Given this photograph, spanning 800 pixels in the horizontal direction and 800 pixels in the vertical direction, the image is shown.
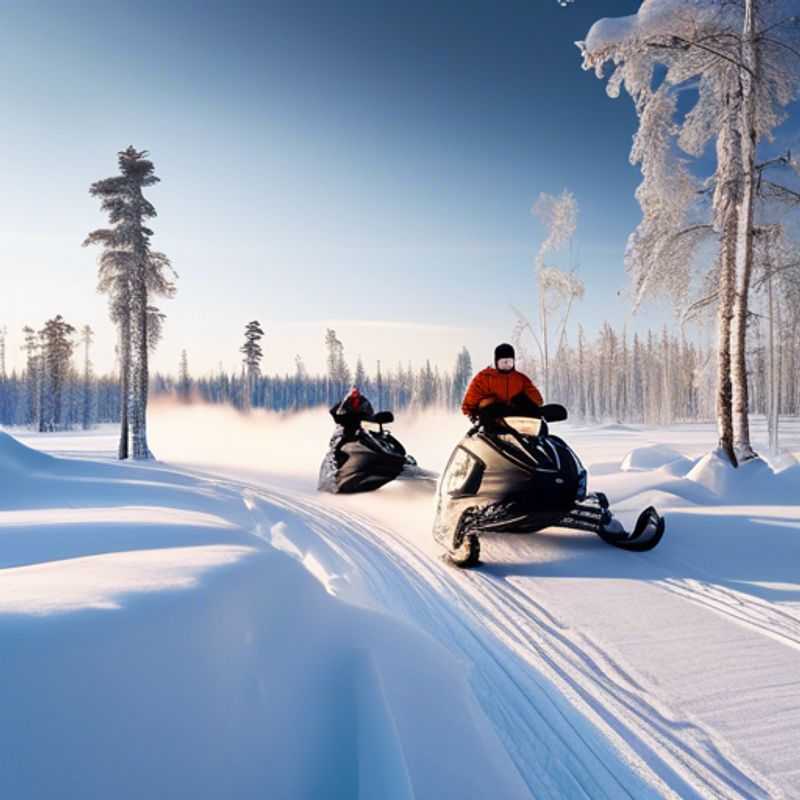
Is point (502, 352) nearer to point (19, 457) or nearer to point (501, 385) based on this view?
point (501, 385)

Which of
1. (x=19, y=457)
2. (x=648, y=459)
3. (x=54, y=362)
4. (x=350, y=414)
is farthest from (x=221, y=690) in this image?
(x=54, y=362)

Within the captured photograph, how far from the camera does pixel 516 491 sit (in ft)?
15.4

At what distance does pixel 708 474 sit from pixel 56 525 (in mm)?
8767

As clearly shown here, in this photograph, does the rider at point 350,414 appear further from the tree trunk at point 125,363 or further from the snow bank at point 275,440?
the tree trunk at point 125,363

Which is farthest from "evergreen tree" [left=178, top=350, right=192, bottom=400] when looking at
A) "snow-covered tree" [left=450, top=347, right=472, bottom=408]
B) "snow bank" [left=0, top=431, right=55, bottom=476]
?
"snow bank" [left=0, top=431, right=55, bottom=476]

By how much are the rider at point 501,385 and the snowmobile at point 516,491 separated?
53 cm

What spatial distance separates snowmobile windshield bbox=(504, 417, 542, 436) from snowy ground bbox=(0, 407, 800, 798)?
1.22 m

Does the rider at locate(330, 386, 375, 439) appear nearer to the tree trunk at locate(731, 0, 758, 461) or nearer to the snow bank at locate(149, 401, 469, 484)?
the snow bank at locate(149, 401, 469, 484)

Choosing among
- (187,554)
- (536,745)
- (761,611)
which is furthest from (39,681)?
(761,611)

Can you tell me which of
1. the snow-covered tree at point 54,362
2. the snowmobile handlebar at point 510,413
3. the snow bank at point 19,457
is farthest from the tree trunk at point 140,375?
the snow-covered tree at point 54,362

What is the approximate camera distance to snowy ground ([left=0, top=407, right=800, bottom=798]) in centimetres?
127

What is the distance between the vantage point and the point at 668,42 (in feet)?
30.0

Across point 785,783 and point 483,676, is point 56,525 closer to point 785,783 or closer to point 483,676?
point 483,676

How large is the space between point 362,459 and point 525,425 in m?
4.59
